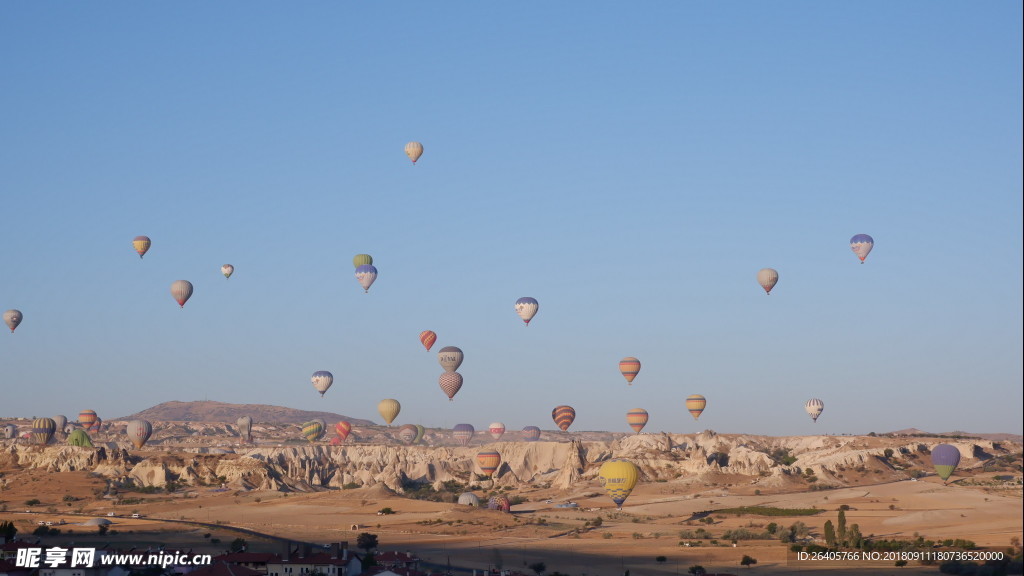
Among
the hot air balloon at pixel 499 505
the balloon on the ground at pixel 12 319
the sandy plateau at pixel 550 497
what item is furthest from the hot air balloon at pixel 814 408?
the balloon on the ground at pixel 12 319

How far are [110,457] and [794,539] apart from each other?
75167mm

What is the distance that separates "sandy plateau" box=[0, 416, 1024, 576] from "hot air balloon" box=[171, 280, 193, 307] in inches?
675

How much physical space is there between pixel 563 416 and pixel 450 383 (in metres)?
21.8

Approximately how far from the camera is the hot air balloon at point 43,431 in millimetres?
129250

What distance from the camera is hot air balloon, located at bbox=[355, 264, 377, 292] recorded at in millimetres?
104312

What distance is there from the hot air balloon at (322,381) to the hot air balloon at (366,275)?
25.0 metres

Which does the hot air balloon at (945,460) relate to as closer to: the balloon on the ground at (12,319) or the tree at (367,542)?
the tree at (367,542)

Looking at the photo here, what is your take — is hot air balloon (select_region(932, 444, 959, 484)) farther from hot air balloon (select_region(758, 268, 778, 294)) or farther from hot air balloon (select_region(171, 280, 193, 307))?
hot air balloon (select_region(171, 280, 193, 307))

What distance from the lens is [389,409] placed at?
438 feet

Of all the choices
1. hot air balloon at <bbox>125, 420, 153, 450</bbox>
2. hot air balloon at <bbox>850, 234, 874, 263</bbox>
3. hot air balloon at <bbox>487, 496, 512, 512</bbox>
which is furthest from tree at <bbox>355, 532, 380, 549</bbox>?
hot air balloon at <bbox>125, 420, 153, 450</bbox>

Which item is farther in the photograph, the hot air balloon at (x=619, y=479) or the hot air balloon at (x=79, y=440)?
the hot air balloon at (x=79, y=440)

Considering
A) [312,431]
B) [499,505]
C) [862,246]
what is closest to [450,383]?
[499,505]

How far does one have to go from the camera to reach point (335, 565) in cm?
5491

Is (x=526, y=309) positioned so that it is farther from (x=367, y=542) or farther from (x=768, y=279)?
(x=367, y=542)
